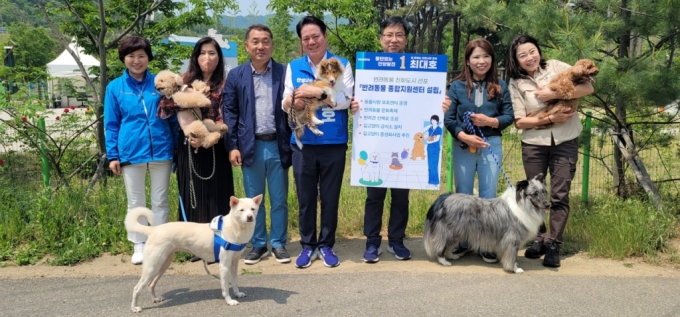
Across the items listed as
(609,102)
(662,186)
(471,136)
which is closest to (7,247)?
(471,136)

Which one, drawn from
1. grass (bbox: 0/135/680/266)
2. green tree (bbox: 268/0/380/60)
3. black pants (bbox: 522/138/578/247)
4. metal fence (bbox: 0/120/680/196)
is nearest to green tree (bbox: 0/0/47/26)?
metal fence (bbox: 0/120/680/196)

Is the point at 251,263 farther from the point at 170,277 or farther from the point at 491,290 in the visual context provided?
the point at 491,290

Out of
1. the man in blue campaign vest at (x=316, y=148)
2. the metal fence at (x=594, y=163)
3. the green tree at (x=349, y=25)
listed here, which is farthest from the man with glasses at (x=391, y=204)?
the green tree at (x=349, y=25)

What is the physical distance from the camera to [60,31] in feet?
24.9

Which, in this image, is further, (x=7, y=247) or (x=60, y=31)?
(x=60, y=31)

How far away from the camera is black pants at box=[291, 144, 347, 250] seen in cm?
484

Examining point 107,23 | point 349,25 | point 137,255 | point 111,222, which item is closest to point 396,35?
point 137,255

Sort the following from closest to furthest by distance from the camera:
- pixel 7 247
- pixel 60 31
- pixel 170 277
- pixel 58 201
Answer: pixel 170 277 → pixel 7 247 → pixel 58 201 → pixel 60 31

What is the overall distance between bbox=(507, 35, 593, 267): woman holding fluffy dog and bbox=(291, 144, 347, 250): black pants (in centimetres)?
182

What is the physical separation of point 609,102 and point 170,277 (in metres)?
5.32

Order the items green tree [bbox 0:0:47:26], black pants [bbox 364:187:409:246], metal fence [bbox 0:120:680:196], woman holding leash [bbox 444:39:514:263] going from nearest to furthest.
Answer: woman holding leash [bbox 444:39:514:263], black pants [bbox 364:187:409:246], metal fence [bbox 0:120:680:196], green tree [bbox 0:0:47:26]

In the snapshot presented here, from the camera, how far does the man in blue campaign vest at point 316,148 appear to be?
4.70m

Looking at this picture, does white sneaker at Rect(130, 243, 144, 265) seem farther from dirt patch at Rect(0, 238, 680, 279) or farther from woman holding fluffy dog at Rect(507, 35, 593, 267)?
woman holding fluffy dog at Rect(507, 35, 593, 267)

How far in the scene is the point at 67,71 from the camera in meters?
21.2
